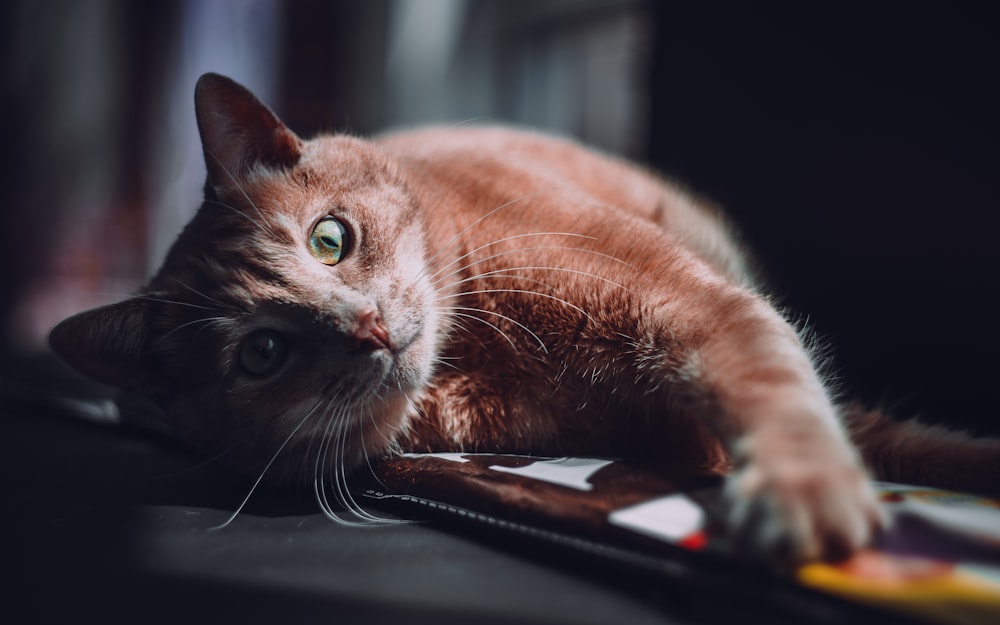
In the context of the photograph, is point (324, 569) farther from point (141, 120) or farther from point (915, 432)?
point (141, 120)

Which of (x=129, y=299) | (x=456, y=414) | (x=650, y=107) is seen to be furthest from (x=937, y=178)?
(x=129, y=299)

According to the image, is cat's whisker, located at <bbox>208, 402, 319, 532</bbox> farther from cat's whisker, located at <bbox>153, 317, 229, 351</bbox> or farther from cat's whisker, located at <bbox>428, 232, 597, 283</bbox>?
cat's whisker, located at <bbox>428, 232, 597, 283</bbox>

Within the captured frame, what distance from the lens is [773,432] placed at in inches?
29.8

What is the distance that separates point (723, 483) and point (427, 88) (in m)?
3.89

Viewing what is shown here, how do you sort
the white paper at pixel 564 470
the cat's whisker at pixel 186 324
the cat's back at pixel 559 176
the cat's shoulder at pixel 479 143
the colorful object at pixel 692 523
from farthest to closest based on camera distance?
the cat's shoulder at pixel 479 143, the cat's back at pixel 559 176, the cat's whisker at pixel 186 324, the white paper at pixel 564 470, the colorful object at pixel 692 523

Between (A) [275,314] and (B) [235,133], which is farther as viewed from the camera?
(B) [235,133]

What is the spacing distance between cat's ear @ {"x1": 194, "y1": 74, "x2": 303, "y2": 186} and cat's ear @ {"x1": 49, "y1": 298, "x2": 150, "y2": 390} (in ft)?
0.98

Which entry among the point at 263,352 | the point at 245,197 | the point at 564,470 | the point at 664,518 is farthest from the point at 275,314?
the point at 664,518

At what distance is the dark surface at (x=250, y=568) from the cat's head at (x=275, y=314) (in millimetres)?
136

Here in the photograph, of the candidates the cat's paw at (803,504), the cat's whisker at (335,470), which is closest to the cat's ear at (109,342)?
the cat's whisker at (335,470)

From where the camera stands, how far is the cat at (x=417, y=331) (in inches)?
41.2

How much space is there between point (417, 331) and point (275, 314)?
237mm

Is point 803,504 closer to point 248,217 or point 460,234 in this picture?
point 460,234

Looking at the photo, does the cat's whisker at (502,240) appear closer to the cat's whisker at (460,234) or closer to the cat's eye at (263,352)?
the cat's whisker at (460,234)
